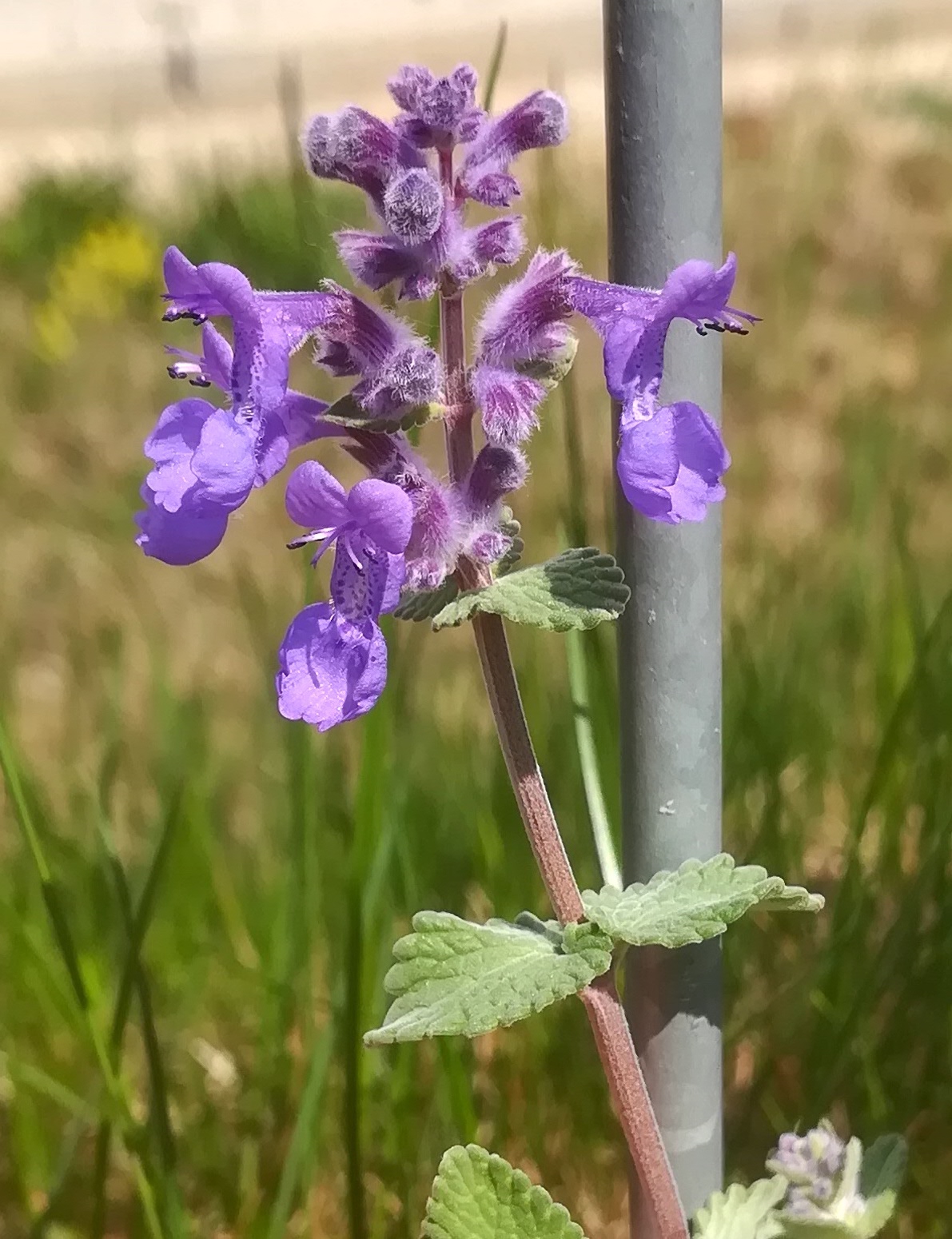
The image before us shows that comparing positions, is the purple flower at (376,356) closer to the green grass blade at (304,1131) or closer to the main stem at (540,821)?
the main stem at (540,821)

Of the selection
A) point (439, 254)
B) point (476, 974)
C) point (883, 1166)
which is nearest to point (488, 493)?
point (439, 254)

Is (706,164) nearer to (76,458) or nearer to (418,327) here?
(418,327)

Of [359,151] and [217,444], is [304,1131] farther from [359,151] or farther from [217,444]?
[359,151]

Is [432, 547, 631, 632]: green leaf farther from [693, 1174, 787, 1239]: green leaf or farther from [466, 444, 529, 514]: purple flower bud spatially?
[693, 1174, 787, 1239]: green leaf

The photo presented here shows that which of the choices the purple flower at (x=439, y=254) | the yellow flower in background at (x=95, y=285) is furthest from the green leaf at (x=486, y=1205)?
the yellow flower in background at (x=95, y=285)

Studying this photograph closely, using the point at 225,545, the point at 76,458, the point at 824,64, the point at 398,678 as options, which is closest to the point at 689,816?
the point at 398,678
